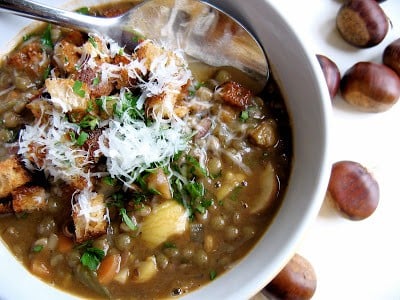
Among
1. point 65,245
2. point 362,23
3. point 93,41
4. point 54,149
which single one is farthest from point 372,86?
point 65,245

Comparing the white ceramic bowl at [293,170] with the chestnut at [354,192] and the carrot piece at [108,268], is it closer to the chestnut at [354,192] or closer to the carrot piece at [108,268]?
the carrot piece at [108,268]

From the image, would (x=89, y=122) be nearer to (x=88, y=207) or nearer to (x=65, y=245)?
(x=88, y=207)

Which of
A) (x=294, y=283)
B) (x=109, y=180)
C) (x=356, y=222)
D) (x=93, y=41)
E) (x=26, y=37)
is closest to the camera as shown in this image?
(x=109, y=180)

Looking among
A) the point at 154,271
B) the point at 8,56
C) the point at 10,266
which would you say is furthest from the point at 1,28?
the point at 154,271

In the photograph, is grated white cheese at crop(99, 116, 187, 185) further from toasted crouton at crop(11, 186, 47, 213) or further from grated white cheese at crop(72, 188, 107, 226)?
toasted crouton at crop(11, 186, 47, 213)

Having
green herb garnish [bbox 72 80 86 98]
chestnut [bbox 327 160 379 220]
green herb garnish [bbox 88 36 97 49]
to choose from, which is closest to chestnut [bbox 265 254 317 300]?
chestnut [bbox 327 160 379 220]
